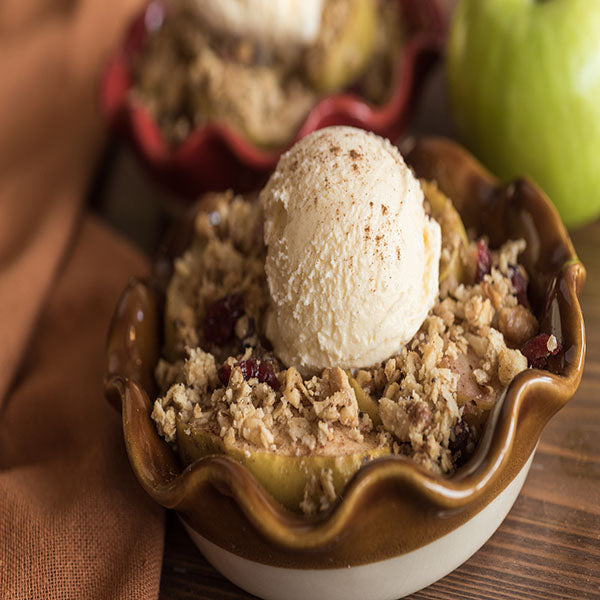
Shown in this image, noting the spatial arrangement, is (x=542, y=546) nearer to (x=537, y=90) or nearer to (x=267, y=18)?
(x=537, y=90)

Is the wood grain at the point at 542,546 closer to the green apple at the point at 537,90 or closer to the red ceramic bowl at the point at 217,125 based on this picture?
the green apple at the point at 537,90

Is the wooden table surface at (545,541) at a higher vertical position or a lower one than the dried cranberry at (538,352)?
lower

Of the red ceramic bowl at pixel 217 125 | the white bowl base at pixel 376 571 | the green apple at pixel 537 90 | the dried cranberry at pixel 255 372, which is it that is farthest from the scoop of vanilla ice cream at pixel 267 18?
the white bowl base at pixel 376 571

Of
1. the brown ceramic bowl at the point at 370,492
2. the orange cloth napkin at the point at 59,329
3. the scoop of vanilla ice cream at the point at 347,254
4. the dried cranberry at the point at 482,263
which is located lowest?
the orange cloth napkin at the point at 59,329

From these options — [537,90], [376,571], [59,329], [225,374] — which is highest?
[537,90]

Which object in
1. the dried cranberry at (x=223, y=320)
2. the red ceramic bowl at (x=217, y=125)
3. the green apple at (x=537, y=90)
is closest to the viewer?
the dried cranberry at (x=223, y=320)

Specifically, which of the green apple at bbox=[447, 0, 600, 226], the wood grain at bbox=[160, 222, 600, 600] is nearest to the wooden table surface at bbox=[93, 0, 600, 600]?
the wood grain at bbox=[160, 222, 600, 600]

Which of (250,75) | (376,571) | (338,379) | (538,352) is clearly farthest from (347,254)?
(250,75)

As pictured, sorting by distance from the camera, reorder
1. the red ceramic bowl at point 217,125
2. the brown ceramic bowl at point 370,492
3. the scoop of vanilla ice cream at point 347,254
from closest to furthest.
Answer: the brown ceramic bowl at point 370,492, the scoop of vanilla ice cream at point 347,254, the red ceramic bowl at point 217,125
